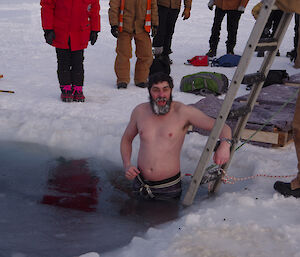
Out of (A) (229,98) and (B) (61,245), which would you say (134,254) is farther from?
(A) (229,98)

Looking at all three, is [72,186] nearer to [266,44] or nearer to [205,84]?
[266,44]

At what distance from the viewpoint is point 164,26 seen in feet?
29.6

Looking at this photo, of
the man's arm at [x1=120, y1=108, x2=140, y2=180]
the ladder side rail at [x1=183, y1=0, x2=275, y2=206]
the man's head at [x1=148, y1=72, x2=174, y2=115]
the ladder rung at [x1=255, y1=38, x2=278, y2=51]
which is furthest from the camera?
the man's arm at [x1=120, y1=108, x2=140, y2=180]

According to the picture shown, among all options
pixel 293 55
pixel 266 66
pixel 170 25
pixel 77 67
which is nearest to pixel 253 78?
pixel 266 66

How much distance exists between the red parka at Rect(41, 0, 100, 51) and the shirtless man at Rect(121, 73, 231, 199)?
2940mm

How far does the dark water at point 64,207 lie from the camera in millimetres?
3252

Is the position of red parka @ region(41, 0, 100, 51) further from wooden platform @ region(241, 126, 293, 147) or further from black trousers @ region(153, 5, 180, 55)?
wooden platform @ region(241, 126, 293, 147)

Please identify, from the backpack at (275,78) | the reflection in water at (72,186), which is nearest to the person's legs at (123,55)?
the backpack at (275,78)

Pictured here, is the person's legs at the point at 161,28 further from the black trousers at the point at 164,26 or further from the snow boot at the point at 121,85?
the snow boot at the point at 121,85

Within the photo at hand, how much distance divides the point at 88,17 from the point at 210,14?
52.8ft

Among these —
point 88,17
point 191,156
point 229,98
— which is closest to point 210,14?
point 88,17

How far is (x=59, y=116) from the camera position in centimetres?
586

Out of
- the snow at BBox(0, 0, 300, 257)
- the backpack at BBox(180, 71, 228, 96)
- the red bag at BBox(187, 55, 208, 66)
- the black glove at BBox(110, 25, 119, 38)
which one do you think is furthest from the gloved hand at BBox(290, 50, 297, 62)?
the black glove at BBox(110, 25, 119, 38)

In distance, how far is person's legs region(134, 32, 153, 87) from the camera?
299 inches
